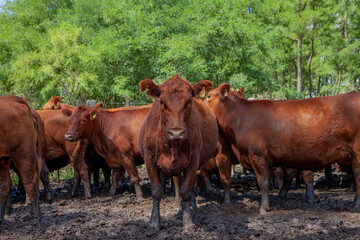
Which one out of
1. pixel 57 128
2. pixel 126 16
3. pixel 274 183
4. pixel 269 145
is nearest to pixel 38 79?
pixel 126 16

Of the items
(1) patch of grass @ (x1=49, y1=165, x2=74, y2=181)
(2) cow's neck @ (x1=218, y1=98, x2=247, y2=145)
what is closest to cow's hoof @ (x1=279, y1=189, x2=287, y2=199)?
(2) cow's neck @ (x1=218, y1=98, x2=247, y2=145)

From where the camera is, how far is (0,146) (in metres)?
4.98

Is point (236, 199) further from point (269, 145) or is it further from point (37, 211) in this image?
point (37, 211)

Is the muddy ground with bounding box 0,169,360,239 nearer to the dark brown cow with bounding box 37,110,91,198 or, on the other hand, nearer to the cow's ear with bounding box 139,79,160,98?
the dark brown cow with bounding box 37,110,91,198

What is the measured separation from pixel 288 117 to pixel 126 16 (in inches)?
732

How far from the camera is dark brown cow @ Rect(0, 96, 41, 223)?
5086 mm

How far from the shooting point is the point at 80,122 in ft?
26.1

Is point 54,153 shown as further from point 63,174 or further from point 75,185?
point 63,174

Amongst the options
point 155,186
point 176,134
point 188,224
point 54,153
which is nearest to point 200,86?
point 176,134

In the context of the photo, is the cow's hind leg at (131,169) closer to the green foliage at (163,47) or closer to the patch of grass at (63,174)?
the patch of grass at (63,174)

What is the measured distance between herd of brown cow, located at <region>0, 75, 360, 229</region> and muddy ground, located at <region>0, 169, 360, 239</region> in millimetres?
254

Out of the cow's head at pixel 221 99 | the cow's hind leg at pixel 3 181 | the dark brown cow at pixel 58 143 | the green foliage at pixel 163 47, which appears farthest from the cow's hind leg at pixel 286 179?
the green foliage at pixel 163 47

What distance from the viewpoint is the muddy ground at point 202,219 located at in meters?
4.65

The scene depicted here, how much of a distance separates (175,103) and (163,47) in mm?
17878
